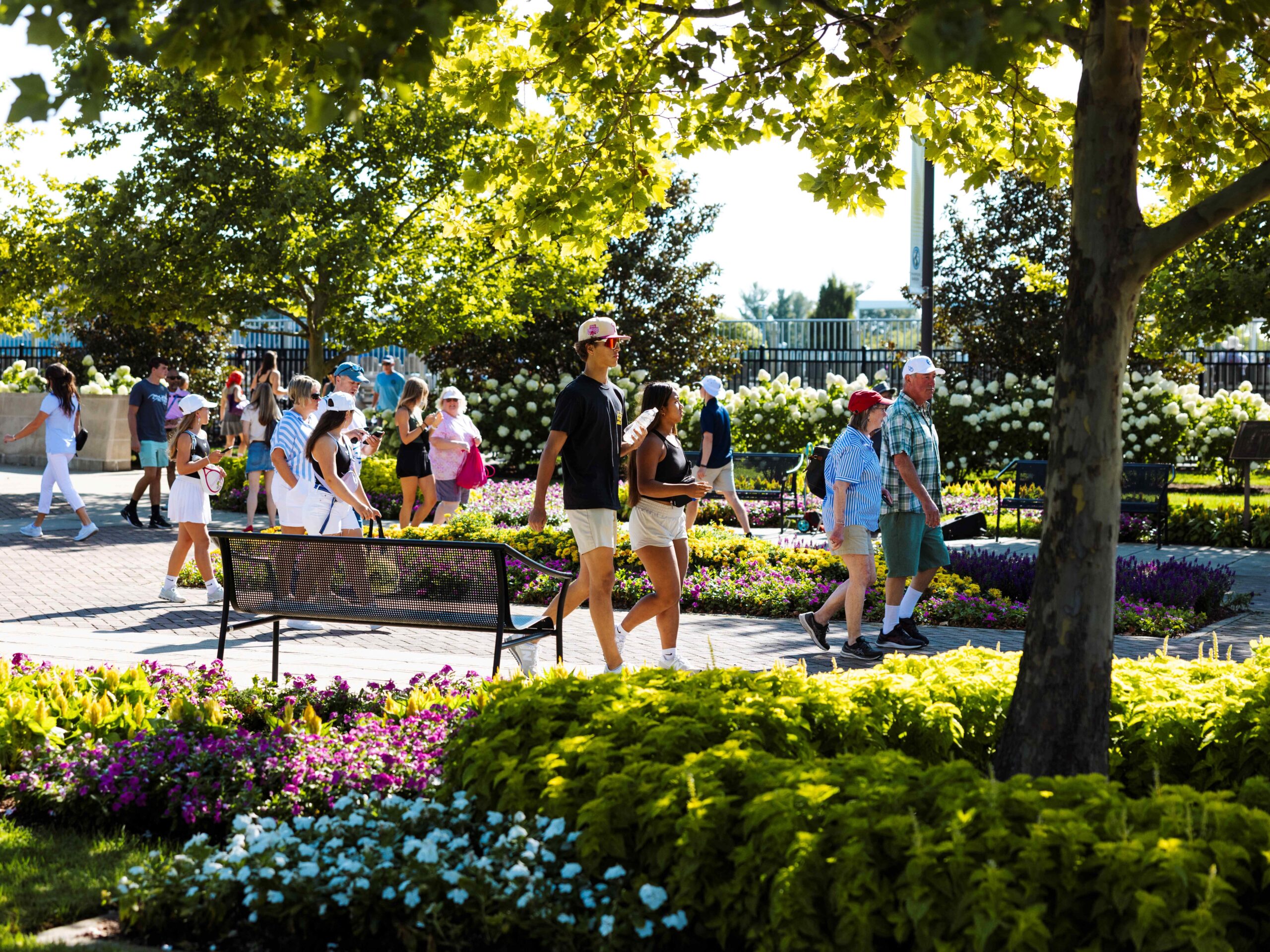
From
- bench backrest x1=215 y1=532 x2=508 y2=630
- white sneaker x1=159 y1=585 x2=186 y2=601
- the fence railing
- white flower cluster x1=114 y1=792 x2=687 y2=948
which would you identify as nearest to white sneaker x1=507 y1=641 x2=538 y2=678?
bench backrest x1=215 y1=532 x2=508 y2=630

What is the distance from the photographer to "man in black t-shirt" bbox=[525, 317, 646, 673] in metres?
6.76

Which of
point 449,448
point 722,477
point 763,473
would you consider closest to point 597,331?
point 449,448

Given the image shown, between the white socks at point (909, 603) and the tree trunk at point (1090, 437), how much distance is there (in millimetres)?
4178

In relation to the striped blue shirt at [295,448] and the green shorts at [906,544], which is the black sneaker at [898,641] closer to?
the green shorts at [906,544]

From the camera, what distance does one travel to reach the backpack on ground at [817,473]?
8.89 metres

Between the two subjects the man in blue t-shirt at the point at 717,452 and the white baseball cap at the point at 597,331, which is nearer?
the white baseball cap at the point at 597,331

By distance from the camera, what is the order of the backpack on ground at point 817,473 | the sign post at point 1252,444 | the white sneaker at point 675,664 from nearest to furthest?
the white sneaker at point 675,664 < the backpack on ground at point 817,473 < the sign post at point 1252,444

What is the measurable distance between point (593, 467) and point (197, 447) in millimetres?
4475

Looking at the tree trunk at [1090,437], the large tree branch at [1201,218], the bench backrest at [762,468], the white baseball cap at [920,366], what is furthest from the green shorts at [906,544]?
the bench backrest at [762,468]

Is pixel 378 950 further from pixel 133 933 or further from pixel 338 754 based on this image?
pixel 338 754

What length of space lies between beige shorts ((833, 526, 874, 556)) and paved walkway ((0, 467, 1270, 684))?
705mm

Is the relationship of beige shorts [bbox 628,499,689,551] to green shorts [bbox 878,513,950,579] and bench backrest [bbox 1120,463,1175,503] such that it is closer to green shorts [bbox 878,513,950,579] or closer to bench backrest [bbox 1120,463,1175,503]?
green shorts [bbox 878,513,950,579]

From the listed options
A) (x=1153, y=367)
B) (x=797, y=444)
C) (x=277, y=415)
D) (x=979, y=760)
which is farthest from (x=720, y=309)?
(x=979, y=760)

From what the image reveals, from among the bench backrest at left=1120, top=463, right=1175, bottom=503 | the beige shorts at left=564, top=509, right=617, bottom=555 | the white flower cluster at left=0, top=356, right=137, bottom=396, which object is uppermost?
the white flower cluster at left=0, top=356, right=137, bottom=396
